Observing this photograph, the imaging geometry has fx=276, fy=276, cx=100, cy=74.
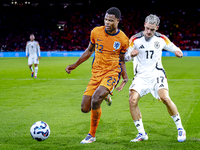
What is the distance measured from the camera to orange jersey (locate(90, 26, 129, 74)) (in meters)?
4.55

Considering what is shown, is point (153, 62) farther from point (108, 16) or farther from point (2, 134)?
point (2, 134)

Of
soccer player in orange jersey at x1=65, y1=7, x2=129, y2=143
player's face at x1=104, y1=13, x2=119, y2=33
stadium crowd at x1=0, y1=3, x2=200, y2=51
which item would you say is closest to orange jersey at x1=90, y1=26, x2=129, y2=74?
soccer player in orange jersey at x1=65, y1=7, x2=129, y2=143

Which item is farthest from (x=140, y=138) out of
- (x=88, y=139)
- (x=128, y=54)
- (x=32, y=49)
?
(x=32, y=49)

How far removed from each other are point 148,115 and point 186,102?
191cm

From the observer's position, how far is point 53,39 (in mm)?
35719

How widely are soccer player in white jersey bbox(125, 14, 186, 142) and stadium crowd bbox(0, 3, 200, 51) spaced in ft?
95.7

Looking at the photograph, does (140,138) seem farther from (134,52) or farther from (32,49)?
(32,49)

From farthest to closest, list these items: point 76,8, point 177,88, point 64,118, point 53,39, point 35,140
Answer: point 76,8, point 53,39, point 177,88, point 64,118, point 35,140

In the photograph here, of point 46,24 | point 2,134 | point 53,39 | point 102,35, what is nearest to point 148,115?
point 102,35

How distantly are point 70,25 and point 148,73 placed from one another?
34296mm

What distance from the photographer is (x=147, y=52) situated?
Answer: 4.44 metres

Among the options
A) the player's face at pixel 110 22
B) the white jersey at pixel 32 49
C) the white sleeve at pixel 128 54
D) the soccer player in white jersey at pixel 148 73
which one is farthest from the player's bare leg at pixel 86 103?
the white jersey at pixel 32 49

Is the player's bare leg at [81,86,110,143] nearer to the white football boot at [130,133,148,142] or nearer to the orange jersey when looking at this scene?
the orange jersey

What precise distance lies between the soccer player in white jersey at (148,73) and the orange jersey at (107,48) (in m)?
0.19
